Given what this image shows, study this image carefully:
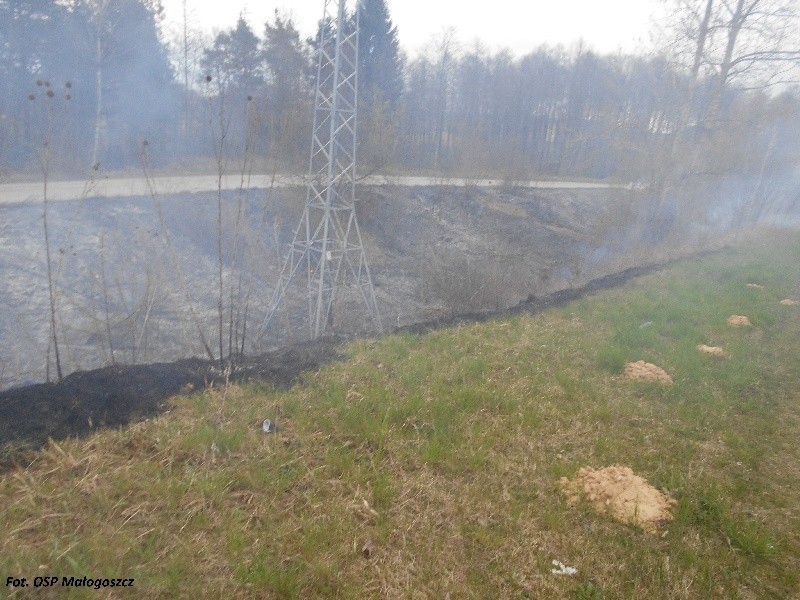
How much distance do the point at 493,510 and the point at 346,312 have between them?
11650 millimetres

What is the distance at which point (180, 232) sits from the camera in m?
15.6

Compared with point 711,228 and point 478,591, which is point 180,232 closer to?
point 478,591

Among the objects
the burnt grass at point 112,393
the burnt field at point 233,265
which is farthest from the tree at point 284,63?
the burnt grass at point 112,393

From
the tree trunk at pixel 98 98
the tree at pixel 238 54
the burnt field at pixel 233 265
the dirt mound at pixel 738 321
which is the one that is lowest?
the burnt field at pixel 233 265

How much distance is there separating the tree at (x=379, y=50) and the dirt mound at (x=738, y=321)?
961 inches

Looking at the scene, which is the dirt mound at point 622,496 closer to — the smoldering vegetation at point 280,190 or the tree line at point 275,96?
the smoldering vegetation at point 280,190

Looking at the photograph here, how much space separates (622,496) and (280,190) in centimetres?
1598

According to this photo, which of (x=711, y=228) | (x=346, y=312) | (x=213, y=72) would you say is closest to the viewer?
(x=346, y=312)

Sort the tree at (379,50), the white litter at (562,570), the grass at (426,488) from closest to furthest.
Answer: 1. the grass at (426,488)
2. the white litter at (562,570)
3. the tree at (379,50)

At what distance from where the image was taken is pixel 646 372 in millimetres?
5742

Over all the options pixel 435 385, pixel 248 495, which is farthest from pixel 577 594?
pixel 435 385

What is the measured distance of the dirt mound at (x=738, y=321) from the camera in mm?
7750

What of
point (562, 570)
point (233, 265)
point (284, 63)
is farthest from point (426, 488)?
point (284, 63)

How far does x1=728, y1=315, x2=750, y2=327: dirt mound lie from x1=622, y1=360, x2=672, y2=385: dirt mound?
2.80 metres
